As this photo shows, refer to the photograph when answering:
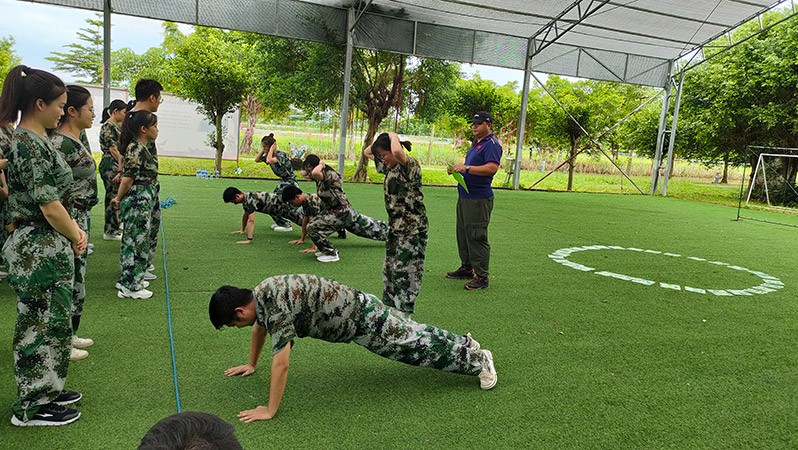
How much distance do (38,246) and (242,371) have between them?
1228 millimetres

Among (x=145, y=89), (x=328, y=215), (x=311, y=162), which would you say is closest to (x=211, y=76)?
(x=311, y=162)

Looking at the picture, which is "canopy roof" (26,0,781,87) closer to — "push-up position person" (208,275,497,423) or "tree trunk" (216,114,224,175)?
"tree trunk" (216,114,224,175)

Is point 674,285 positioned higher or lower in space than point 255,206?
lower

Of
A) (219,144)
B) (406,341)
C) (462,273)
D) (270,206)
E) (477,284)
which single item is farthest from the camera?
(219,144)

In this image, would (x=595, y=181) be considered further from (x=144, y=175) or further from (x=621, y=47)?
(x=144, y=175)

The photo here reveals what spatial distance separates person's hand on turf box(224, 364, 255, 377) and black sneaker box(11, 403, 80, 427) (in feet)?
2.53

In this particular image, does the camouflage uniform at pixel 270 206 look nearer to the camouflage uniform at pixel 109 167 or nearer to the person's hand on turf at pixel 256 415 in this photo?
the camouflage uniform at pixel 109 167

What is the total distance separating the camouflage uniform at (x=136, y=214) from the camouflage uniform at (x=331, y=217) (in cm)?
198

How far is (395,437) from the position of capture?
7.95 ft

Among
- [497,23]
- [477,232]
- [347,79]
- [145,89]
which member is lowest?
[477,232]

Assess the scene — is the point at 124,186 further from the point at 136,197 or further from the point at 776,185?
the point at 776,185

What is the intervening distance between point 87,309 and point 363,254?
3.08 metres

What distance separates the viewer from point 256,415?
8.18 ft

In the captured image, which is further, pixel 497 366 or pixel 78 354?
pixel 497 366
